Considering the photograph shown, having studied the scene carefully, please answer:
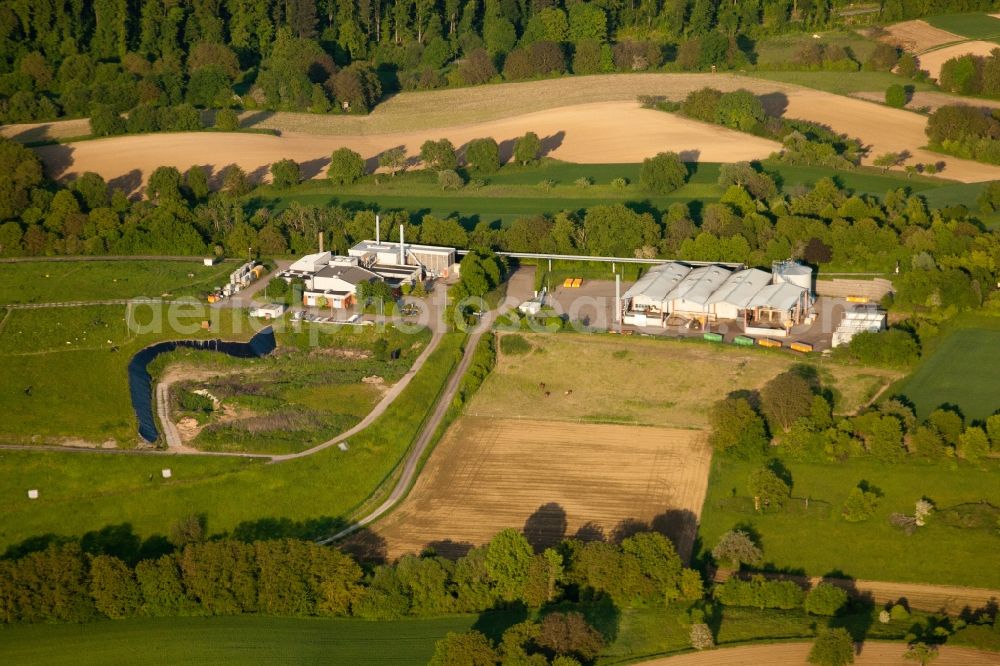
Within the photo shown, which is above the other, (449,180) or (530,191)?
(449,180)

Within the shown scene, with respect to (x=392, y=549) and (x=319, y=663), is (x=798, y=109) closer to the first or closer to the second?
(x=392, y=549)

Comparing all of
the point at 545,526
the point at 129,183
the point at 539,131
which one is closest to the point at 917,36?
the point at 539,131

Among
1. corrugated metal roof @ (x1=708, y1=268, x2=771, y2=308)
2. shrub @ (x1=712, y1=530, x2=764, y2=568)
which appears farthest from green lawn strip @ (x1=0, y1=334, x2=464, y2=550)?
corrugated metal roof @ (x1=708, y1=268, x2=771, y2=308)

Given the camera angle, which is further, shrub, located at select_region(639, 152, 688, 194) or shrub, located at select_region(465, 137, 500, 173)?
shrub, located at select_region(465, 137, 500, 173)

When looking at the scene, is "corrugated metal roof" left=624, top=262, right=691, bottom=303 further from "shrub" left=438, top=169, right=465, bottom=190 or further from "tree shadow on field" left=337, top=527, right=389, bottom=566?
"tree shadow on field" left=337, top=527, right=389, bottom=566

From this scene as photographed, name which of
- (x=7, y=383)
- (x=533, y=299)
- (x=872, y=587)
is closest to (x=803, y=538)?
(x=872, y=587)

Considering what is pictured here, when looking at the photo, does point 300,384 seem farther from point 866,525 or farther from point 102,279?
point 866,525
